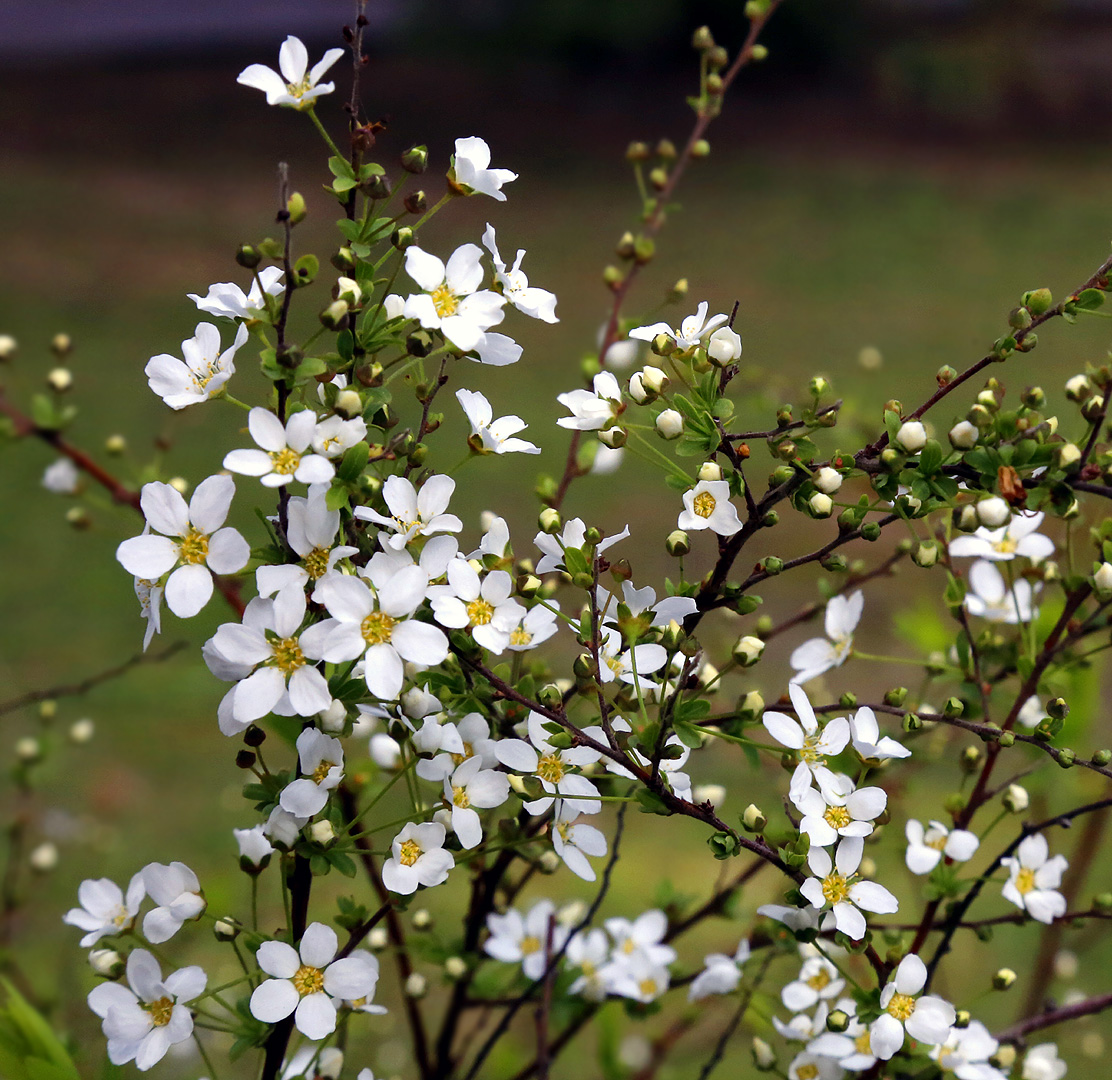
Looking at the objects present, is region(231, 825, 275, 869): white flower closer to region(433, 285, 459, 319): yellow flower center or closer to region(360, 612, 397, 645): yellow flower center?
region(360, 612, 397, 645): yellow flower center

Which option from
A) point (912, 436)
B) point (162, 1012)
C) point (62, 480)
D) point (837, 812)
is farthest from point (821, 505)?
point (62, 480)

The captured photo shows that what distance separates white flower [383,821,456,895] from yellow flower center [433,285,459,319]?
1.00ft

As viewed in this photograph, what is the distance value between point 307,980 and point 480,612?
0.24 m

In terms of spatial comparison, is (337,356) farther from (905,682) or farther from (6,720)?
(6,720)

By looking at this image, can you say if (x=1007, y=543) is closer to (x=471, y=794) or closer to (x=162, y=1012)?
(x=471, y=794)

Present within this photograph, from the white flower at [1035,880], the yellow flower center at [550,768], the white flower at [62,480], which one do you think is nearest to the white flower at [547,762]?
the yellow flower center at [550,768]

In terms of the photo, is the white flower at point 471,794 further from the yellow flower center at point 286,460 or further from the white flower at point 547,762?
the yellow flower center at point 286,460

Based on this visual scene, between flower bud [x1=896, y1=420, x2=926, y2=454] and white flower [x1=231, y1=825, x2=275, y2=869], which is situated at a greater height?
flower bud [x1=896, y1=420, x2=926, y2=454]

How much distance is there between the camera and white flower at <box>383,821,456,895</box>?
2.26ft

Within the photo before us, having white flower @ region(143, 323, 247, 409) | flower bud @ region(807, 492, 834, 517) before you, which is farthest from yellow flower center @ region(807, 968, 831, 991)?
white flower @ region(143, 323, 247, 409)

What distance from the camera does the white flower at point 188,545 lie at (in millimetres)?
646

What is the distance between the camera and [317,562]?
65 cm

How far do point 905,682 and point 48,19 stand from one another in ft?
32.0

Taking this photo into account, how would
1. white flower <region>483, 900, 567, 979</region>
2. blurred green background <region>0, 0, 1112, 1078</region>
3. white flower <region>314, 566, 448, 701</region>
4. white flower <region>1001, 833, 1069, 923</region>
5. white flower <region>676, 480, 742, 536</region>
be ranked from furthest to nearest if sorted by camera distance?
blurred green background <region>0, 0, 1112, 1078</region> < white flower <region>483, 900, 567, 979</region> < white flower <region>1001, 833, 1069, 923</region> < white flower <region>676, 480, 742, 536</region> < white flower <region>314, 566, 448, 701</region>
